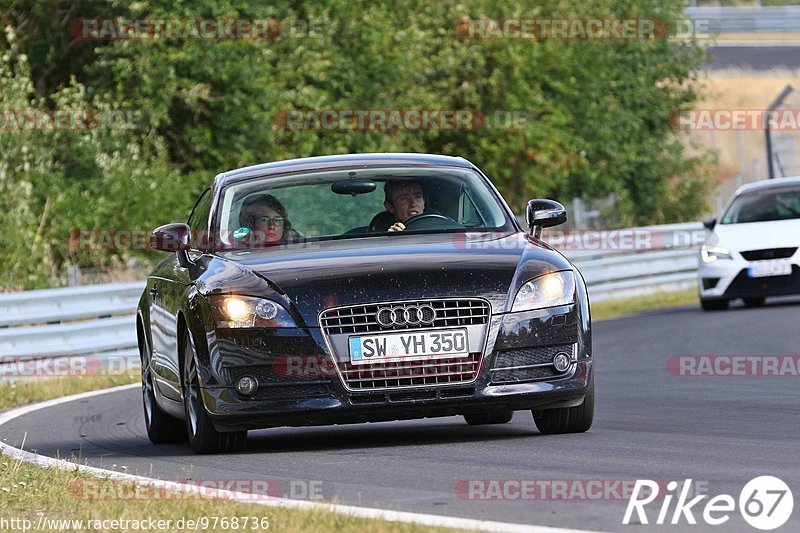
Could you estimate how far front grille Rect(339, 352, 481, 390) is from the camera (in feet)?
27.6

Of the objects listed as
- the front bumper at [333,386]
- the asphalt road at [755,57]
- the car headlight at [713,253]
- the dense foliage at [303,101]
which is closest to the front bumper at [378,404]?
the front bumper at [333,386]

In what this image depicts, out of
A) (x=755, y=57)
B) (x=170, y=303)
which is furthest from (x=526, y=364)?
(x=755, y=57)

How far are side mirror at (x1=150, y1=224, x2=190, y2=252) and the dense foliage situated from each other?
1218cm

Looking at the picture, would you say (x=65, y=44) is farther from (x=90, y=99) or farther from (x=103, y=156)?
(x=103, y=156)

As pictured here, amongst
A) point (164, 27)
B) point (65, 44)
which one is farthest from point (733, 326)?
point (65, 44)

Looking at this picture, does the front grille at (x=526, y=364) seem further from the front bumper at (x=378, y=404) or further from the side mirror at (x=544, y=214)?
the side mirror at (x=544, y=214)

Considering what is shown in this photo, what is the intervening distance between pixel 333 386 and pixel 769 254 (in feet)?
43.1

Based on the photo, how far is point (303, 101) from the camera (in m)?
29.1

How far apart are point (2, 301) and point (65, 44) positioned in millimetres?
12500

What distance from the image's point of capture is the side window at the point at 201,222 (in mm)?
9969

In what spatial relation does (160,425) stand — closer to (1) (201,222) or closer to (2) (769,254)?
(1) (201,222)

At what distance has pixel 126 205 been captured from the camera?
2508cm

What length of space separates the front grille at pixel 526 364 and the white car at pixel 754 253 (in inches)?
489

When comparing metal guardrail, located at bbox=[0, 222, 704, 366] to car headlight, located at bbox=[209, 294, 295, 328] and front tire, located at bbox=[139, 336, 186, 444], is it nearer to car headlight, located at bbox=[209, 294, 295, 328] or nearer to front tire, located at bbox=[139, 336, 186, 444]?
front tire, located at bbox=[139, 336, 186, 444]
